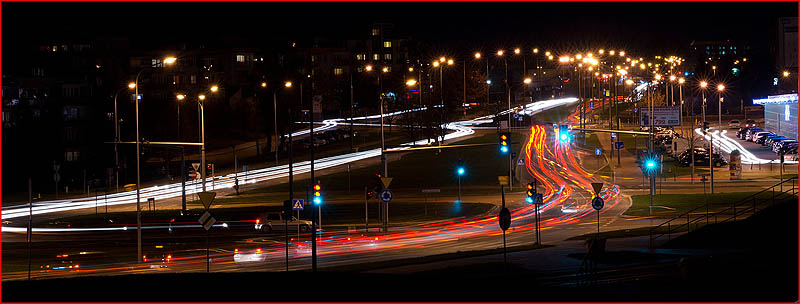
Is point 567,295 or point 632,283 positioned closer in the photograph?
point 567,295

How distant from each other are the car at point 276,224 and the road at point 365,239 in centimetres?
91

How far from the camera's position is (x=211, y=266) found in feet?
104

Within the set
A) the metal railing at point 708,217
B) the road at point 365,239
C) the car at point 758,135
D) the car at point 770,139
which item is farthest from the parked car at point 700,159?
the metal railing at point 708,217

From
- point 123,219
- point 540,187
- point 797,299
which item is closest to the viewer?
point 797,299

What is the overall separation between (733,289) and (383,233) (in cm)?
2374

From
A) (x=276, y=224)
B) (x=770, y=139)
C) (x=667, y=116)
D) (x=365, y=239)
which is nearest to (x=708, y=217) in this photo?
(x=365, y=239)

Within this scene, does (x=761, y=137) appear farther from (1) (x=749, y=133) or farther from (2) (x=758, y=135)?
(1) (x=749, y=133)

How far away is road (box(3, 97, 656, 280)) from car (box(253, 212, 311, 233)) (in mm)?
913

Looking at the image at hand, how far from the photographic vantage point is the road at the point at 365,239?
32.7m

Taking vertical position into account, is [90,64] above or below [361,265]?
above

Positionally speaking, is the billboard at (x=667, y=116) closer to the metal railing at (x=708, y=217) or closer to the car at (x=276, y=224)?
the metal railing at (x=708, y=217)

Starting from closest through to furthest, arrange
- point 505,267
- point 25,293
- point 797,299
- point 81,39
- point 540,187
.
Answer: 1. point 797,299
2. point 25,293
3. point 505,267
4. point 540,187
5. point 81,39

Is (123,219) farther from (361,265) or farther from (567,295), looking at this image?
(567,295)

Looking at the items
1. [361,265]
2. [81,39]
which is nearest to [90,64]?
[81,39]
